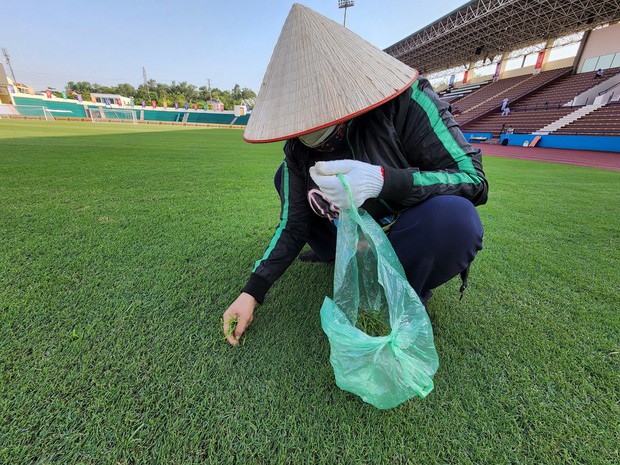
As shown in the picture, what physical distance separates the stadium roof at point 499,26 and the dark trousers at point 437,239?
705 inches

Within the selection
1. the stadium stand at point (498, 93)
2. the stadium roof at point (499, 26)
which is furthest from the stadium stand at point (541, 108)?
the stadium roof at point (499, 26)

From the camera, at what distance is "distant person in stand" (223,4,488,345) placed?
703 millimetres

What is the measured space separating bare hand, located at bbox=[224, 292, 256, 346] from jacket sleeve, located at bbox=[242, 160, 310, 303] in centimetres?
3

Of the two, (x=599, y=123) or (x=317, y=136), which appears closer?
(x=317, y=136)

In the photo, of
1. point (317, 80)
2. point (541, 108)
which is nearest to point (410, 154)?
point (317, 80)

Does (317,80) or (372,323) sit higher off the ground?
(317,80)

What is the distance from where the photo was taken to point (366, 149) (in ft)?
3.09

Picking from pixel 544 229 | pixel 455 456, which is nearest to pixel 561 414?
pixel 455 456

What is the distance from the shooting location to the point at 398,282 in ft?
2.48

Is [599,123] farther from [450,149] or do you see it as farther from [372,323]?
[372,323]

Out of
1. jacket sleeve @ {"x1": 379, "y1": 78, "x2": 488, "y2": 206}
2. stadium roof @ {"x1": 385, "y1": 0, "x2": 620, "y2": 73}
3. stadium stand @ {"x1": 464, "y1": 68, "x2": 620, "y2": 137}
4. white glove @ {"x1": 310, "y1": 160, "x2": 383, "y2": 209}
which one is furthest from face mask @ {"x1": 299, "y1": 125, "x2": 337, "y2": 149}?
stadium roof @ {"x1": 385, "y1": 0, "x2": 620, "y2": 73}

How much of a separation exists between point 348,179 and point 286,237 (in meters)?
0.37

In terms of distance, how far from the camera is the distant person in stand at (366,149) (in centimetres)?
70

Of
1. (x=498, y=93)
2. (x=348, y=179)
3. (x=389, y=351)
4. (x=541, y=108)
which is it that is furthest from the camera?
(x=498, y=93)
